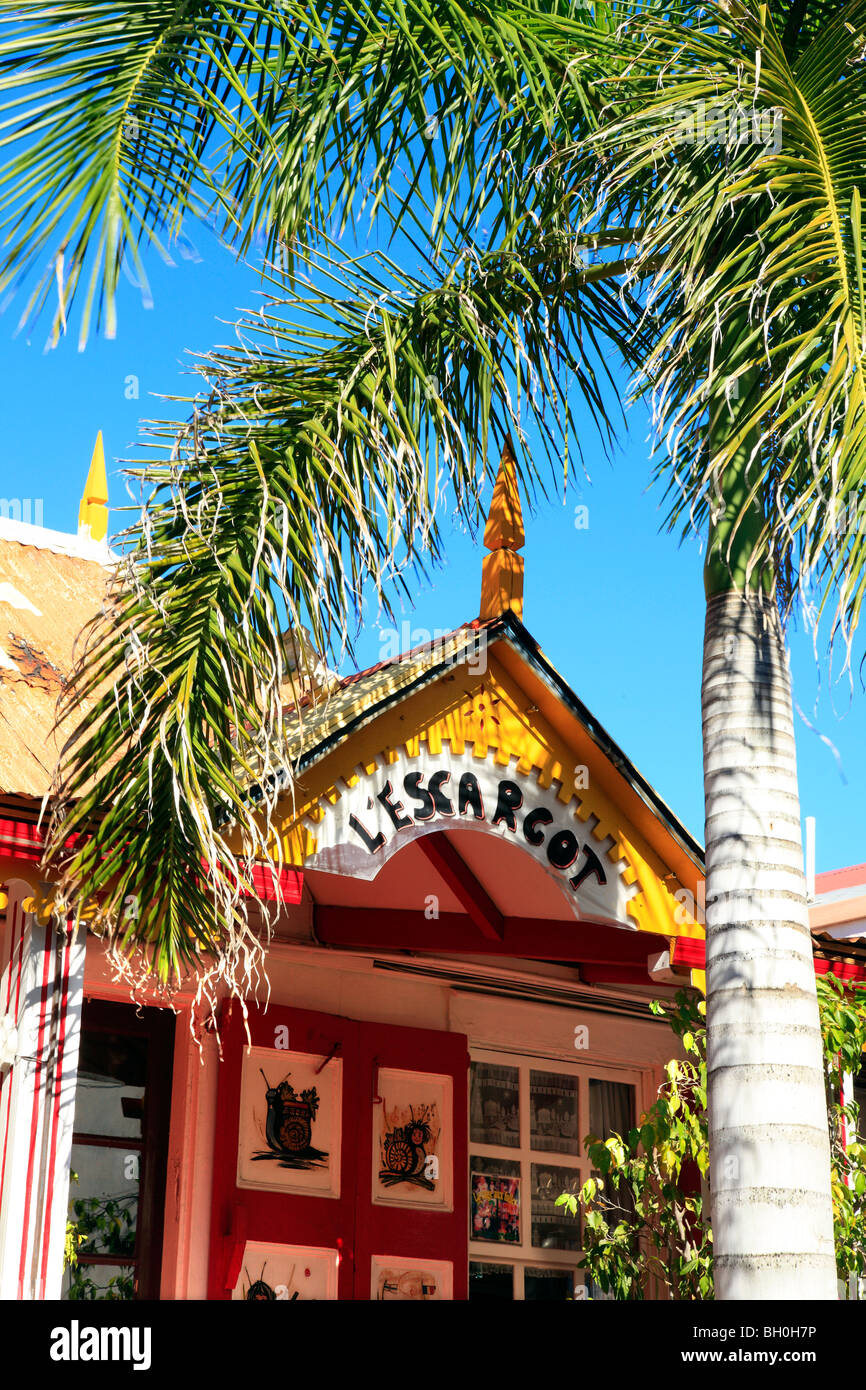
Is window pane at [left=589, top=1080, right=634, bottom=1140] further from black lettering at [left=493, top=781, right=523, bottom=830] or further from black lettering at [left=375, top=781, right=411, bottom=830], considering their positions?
black lettering at [left=375, top=781, right=411, bottom=830]

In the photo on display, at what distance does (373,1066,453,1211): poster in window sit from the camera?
8.23 metres

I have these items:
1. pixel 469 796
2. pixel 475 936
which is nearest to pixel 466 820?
pixel 469 796

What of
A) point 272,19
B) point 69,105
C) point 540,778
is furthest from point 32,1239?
point 272,19

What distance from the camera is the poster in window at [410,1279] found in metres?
8.01

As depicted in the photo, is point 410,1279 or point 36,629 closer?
point 36,629

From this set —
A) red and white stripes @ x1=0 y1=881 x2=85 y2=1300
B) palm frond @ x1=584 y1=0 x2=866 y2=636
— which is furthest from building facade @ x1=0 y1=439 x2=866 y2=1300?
palm frond @ x1=584 y1=0 x2=866 y2=636

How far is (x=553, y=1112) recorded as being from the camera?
9164 mm

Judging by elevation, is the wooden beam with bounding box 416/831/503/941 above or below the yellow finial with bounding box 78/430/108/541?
below

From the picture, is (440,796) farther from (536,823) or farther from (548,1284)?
(548,1284)

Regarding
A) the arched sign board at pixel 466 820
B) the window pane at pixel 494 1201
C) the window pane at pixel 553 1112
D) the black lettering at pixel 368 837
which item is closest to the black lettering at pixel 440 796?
the arched sign board at pixel 466 820

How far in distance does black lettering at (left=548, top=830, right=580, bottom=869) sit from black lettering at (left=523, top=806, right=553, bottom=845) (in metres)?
0.06

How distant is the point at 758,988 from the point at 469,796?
2.09 metres

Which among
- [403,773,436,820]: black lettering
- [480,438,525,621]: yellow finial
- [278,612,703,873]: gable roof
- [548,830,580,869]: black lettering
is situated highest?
[480,438,525,621]: yellow finial

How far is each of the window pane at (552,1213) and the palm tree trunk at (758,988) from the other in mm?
4429
